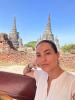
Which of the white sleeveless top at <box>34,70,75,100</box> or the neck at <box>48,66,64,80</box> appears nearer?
the white sleeveless top at <box>34,70,75,100</box>

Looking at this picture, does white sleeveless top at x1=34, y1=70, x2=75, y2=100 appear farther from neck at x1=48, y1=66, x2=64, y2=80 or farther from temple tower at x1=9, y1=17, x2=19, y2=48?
temple tower at x1=9, y1=17, x2=19, y2=48

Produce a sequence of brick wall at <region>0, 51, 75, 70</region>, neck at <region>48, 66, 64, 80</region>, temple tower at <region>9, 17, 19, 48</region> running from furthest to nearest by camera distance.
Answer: temple tower at <region>9, 17, 19, 48</region>
brick wall at <region>0, 51, 75, 70</region>
neck at <region>48, 66, 64, 80</region>

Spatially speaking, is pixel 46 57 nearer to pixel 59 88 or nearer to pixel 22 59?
pixel 59 88

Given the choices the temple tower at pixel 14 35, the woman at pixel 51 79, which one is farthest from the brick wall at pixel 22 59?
the temple tower at pixel 14 35

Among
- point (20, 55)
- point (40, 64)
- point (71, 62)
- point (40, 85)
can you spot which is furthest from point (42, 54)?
point (20, 55)

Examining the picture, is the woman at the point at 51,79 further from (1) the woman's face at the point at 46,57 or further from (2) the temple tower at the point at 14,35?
(2) the temple tower at the point at 14,35

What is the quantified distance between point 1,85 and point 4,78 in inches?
1.9

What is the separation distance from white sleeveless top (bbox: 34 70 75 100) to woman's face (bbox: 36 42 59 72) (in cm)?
9

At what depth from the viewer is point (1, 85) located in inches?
65.2

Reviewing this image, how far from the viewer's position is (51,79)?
1.76 m

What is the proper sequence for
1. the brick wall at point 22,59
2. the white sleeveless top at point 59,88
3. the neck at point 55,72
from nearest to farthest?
the white sleeveless top at point 59,88, the neck at point 55,72, the brick wall at point 22,59

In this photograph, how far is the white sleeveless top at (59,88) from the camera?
164 cm

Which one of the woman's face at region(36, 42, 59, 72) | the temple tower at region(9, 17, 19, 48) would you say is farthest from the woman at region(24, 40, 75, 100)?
the temple tower at region(9, 17, 19, 48)

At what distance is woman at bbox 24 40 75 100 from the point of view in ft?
5.41
